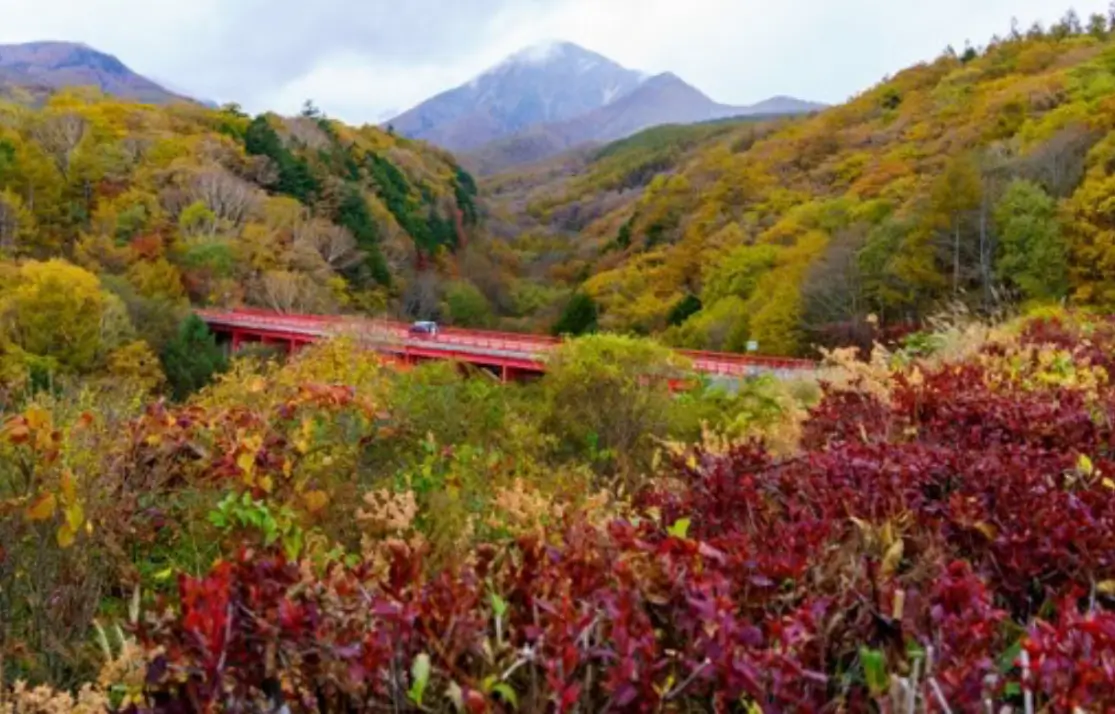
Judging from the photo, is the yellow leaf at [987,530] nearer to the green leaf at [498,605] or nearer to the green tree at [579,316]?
the green leaf at [498,605]

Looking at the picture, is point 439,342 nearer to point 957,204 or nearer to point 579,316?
point 957,204

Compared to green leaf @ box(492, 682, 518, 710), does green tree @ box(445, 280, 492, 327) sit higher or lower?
lower

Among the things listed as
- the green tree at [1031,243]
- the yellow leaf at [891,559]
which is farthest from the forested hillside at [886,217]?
the yellow leaf at [891,559]

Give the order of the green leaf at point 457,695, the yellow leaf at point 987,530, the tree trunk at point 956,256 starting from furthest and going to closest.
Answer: the tree trunk at point 956,256 < the yellow leaf at point 987,530 < the green leaf at point 457,695

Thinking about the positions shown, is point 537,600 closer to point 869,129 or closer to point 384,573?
point 384,573

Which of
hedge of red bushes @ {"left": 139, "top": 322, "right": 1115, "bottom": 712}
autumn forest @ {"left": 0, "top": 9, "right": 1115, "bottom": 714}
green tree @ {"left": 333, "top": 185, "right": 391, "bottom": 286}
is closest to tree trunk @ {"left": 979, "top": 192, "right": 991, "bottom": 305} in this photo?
autumn forest @ {"left": 0, "top": 9, "right": 1115, "bottom": 714}

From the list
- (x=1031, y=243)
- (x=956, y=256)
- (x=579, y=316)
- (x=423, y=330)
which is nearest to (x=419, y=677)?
(x=1031, y=243)

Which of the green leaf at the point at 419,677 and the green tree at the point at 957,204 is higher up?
the green tree at the point at 957,204

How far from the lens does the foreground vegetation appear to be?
1301mm

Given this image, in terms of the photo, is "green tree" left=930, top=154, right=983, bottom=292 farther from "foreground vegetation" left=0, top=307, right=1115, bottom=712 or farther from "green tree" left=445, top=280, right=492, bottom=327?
"green tree" left=445, top=280, right=492, bottom=327

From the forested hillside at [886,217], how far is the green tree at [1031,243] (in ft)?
0.14

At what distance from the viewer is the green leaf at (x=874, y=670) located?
131 centimetres

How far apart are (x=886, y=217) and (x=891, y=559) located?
29.9 metres

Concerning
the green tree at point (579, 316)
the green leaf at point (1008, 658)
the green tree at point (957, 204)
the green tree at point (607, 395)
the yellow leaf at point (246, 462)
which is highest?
the green tree at point (957, 204)
